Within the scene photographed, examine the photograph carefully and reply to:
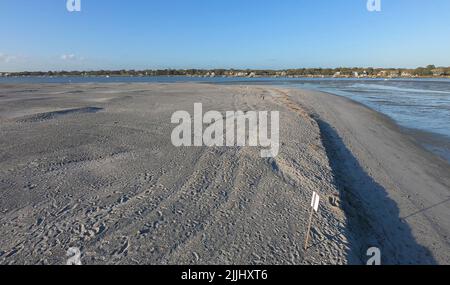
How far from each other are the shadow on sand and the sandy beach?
3cm

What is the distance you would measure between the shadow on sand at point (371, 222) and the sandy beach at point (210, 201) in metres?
0.03

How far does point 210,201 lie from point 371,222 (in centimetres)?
379

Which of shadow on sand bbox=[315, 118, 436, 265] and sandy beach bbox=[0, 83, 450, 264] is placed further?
shadow on sand bbox=[315, 118, 436, 265]

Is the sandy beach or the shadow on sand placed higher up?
the sandy beach

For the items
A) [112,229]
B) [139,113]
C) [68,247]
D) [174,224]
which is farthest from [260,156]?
[139,113]

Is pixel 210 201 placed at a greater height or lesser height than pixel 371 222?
greater

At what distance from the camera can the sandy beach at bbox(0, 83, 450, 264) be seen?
5074mm

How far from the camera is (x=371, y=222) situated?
6969 millimetres

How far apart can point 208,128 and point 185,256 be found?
396 inches

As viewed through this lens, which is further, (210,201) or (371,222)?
(371,222)

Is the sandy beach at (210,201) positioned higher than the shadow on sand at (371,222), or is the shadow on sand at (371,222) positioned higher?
the sandy beach at (210,201)

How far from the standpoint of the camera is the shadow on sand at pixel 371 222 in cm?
564

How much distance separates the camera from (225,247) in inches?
201

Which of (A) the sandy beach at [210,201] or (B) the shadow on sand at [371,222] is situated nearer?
(A) the sandy beach at [210,201]
